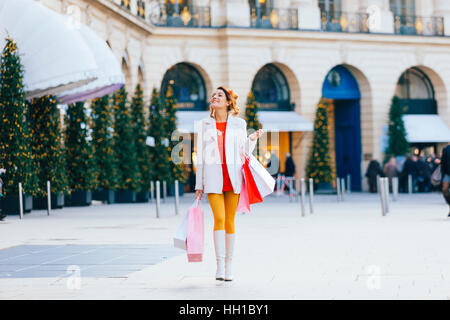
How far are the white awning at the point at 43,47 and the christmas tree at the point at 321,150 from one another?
53.4 feet

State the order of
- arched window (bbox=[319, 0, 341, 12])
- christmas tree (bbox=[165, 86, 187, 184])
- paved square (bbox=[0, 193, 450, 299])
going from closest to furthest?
paved square (bbox=[0, 193, 450, 299]) < christmas tree (bbox=[165, 86, 187, 184]) < arched window (bbox=[319, 0, 341, 12])

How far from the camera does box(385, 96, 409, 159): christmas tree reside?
3716 centimetres

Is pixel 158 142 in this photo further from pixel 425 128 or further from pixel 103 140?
pixel 425 128

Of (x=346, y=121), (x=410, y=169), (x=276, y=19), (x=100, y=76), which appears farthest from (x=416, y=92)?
(x=100, y=76)

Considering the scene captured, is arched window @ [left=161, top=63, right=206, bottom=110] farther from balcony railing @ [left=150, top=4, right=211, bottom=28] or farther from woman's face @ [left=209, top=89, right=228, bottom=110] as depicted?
A: woman's face @ [left=209, top=89, right=228, bottom=110]

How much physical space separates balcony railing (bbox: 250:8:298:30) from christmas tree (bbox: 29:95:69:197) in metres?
15.9

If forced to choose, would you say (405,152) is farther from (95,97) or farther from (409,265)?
(409,265)

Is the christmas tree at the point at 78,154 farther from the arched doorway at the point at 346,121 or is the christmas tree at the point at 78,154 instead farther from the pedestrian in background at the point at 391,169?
the arched doorway at the point at 346,121

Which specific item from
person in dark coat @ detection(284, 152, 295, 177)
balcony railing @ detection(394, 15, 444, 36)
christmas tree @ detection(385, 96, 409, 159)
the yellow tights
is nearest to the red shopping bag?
the yellow tights

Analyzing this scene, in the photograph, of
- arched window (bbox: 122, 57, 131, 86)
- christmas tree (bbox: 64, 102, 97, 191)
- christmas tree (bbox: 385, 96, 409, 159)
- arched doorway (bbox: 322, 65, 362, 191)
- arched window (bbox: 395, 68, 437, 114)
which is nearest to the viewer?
christmas tree (bbox: 64, 102, 97, 191)

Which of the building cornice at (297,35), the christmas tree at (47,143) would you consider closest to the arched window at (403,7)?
the building cornice at (297,35)

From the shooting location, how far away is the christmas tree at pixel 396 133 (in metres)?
37.2

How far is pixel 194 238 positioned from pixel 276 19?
96.1ft

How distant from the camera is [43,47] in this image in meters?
20.9
